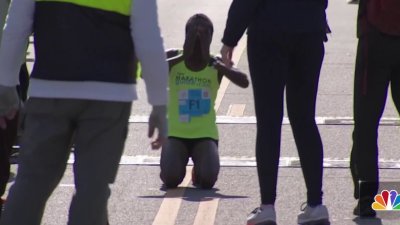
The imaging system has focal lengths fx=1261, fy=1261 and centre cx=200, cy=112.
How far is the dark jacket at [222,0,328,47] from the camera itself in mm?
7289

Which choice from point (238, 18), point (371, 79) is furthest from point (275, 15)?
point (371, 79)

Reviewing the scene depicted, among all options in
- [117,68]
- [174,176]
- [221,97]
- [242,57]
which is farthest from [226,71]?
[242,57]

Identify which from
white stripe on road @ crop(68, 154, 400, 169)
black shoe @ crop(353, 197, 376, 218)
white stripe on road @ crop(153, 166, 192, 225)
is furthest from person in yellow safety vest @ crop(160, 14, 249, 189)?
black shoe @ crop(353, 197, 376, 218)

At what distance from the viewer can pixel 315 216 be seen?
7.70m

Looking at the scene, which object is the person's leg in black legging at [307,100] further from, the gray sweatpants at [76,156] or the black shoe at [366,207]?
the gray sweatpants at [76,156]

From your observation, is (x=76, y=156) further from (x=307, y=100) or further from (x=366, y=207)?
(x=366, y=207)

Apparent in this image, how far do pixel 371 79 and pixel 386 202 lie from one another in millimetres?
959

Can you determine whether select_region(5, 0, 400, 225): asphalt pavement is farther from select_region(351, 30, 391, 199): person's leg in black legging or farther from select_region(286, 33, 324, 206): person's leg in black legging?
select_region(286, 33, 324, 206): person's leg in black legging

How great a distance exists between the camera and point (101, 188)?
5.38m

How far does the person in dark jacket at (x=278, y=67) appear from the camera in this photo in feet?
24.0

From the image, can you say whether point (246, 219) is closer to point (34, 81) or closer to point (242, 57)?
point (34, 81)

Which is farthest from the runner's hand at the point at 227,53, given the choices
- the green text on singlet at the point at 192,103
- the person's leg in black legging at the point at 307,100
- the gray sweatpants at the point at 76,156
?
the gray sweatpants at the point at 76,156

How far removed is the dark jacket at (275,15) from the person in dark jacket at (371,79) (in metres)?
0.53

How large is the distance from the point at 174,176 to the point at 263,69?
77.0 inches
